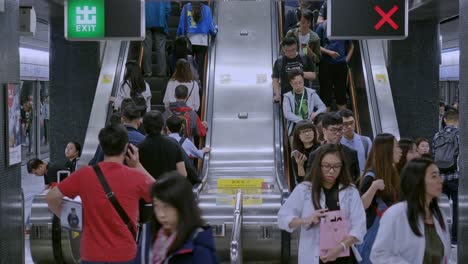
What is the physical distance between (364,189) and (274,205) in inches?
128

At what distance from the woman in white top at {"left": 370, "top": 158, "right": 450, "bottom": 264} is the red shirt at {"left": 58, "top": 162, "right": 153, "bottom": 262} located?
139 cm

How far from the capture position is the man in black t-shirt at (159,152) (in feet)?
22.0

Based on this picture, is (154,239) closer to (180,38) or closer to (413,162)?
(413,162)

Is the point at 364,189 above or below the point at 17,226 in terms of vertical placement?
above

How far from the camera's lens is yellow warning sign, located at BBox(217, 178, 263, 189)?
9.55m

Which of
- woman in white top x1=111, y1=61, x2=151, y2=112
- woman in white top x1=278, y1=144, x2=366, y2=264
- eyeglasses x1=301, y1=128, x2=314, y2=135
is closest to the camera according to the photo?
woman in white top x1=278, y1=144, x2=366, y2=264

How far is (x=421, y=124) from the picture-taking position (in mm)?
12195

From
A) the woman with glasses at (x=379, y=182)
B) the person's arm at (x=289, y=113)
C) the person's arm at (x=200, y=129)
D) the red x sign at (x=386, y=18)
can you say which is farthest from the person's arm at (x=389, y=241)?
the person's arm at (x=200, y=129)

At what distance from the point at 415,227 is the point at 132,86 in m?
7.01

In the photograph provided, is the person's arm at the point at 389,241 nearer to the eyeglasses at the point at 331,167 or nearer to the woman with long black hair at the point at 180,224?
the eyeglasses at the point at 331,167

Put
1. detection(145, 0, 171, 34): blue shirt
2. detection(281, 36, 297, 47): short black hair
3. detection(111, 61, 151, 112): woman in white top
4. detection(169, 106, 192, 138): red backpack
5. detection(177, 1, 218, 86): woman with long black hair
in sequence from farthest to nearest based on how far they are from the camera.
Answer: detection(177, 1, 218, 86): woman with long black hair → detection(145, 0, 171, 34): blue shirt → detection(111, 61, 151, 112): woman in white top → detection(281, 36, 297, 47): short black hair → detection(169, 106, 192, 138): red backpack

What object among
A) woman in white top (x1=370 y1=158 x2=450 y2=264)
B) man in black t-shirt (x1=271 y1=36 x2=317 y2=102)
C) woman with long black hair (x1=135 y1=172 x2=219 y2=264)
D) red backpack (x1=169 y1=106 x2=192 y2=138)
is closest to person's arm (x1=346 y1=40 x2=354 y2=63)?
man in black t-shirt (x1=271 y1=36 x2=317 y2=102)

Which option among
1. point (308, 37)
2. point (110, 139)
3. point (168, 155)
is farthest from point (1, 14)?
point (308, 37)

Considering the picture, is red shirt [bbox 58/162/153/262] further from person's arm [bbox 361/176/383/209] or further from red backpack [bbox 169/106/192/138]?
red backpack [bbox 169/106/192/138]
